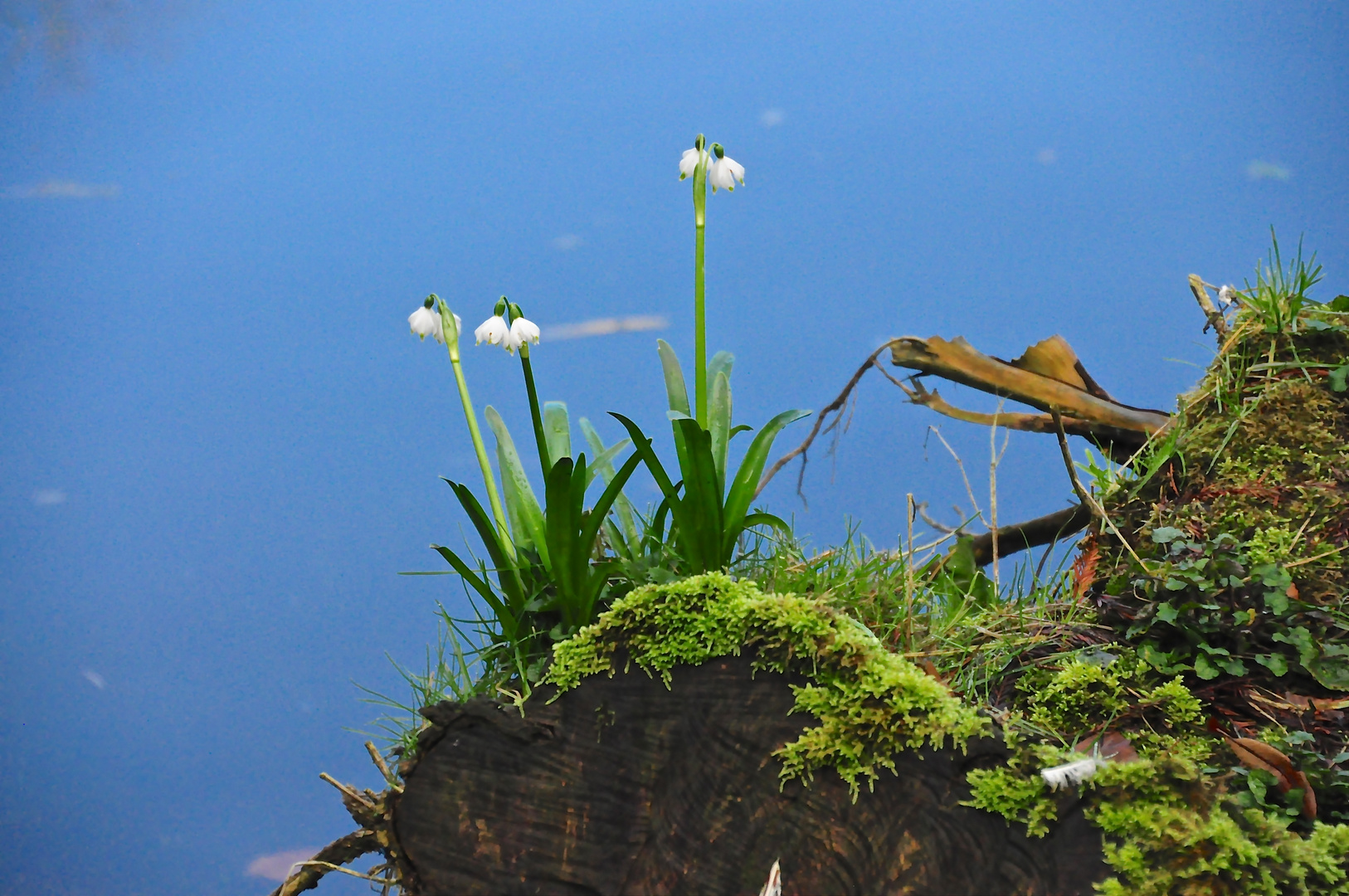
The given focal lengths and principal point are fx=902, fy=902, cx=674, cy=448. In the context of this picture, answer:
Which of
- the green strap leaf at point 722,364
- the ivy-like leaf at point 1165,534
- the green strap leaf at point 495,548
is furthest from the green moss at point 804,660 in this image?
the green strap leaf at point 722,364

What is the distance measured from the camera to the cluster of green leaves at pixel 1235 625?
4.68 ft

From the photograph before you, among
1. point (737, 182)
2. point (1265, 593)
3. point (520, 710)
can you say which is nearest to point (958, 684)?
point (1265, 593)

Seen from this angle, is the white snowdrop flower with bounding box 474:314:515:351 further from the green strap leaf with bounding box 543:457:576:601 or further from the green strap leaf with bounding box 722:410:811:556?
the green strap leaf with bounding box 722:410:811:556

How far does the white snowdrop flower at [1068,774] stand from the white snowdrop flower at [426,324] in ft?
4.30

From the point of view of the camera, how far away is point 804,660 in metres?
1.26

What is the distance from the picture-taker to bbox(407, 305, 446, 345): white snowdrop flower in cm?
177

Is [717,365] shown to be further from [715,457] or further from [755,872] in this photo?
[755,872]

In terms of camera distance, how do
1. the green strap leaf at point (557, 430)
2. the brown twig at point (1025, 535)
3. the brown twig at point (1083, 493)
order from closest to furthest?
the brown twig at point (1083, 493)
the green strap leaf at point (557, 430)
the brown twig at point (1025, 535)

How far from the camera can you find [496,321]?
5.40 feet

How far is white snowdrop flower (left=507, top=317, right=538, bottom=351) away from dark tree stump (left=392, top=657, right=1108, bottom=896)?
630mm

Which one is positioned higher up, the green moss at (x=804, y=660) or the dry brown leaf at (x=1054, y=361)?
the dry brown leaf at (x=1054, y=361)

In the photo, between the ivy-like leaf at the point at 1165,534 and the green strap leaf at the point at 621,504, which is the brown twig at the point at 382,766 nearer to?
the green strap leaf at the point at 621,504

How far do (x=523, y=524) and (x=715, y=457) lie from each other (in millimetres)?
411

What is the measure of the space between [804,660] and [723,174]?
97 centimetres
